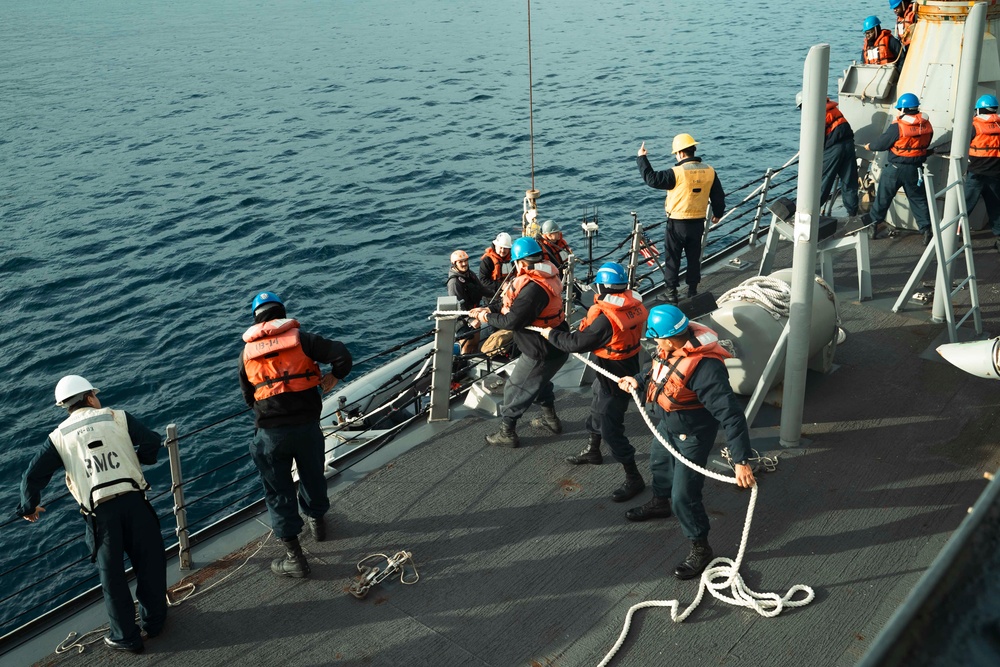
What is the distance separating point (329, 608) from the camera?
6.60m

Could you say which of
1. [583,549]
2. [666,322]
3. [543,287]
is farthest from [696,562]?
[543,287]

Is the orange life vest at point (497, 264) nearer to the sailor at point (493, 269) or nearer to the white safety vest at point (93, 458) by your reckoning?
the sailor at point (493, 269)

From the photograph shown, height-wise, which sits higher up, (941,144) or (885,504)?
(941,144)

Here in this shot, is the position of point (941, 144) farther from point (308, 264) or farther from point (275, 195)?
point (275, 195)

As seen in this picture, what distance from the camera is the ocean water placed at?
61.2 ft

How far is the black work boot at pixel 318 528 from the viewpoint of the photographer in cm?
726

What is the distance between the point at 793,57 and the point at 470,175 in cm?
2536

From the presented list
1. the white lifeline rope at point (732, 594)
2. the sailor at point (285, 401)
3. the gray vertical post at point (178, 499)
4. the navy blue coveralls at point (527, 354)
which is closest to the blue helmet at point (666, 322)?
the white lifeline rope at point (732, 594)

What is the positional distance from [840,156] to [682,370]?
7.66 meters

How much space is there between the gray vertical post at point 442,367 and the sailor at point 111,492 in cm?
307

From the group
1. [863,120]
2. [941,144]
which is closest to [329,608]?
[941,144]

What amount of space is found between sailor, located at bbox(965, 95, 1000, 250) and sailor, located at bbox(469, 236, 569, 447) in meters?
6.07

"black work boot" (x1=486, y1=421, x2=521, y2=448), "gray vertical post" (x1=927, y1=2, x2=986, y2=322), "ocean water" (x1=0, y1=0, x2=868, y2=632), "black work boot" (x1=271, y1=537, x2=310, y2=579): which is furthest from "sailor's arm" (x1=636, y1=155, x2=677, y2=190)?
"black work boot" (x1=271, y1=537, x2=310, y2=579)

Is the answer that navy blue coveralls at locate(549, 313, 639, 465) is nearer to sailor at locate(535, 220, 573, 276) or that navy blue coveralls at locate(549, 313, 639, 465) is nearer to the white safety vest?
sailor at locate(535, 220, 573, 276)
